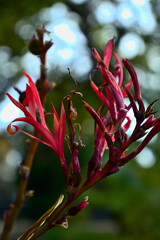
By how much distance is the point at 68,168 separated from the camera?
0.28 m

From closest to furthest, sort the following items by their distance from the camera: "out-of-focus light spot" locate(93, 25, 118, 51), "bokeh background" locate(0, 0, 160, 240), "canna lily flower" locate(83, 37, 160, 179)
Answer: "canna lily flower" locate(83, 37, 160, 179), "bokeh background" locate(0, 0, 160, 240), "out-of-focus light spot" locate(93, 25, 118, 51)

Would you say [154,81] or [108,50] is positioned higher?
[108,50]

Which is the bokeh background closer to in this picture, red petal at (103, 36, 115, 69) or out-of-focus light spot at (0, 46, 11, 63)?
out-of-focus light spot at (0, 46, 11, 63)

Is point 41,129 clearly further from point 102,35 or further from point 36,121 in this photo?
point 102,35

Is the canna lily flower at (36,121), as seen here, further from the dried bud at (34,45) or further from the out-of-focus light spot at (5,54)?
the out-of-focus light spot at (5,54)

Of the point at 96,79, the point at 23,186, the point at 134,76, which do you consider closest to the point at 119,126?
the point at 134,76

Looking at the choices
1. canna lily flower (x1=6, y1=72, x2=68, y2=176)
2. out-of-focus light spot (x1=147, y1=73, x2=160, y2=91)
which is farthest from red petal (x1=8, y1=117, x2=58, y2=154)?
out-of-focus light spot (x1=147, y1=73, x2=160, y2=91)

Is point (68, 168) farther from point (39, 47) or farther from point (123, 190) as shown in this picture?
point (123, 190)

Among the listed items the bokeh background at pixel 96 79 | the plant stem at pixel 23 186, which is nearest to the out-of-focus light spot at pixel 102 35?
the bokeh background at pixel 96 79

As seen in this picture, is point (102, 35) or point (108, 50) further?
point (102, 35)

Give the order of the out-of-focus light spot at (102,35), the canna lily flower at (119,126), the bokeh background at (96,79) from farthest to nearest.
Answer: the out-of-focus light spot at (102,35) → the bokeh background at (96,79) → the canna lily flower at (119,126)

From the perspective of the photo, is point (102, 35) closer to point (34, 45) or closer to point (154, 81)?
point (154, 81)

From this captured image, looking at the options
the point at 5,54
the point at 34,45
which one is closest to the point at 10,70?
the point at 5,54

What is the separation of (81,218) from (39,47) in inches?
75.3
